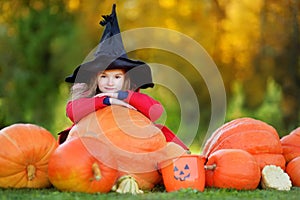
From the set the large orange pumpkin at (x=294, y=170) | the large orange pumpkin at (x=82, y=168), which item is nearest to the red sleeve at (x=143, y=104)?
the large orange pumpkin at (x=82, y=168)

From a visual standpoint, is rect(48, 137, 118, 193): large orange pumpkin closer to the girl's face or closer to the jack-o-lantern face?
the jack-o-lantern face

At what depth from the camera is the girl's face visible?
3.53 metres

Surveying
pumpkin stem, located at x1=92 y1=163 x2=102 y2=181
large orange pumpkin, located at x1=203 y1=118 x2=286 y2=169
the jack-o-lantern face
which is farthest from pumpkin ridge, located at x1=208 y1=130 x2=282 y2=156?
pumpkin stem, located at x1=92 y1=163 x2=102 y2=181

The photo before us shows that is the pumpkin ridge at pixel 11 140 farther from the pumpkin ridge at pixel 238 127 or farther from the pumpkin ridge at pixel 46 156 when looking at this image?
the pumpkin ridge at pixel 238 127

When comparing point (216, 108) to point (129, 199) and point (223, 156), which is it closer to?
point (223, 156)

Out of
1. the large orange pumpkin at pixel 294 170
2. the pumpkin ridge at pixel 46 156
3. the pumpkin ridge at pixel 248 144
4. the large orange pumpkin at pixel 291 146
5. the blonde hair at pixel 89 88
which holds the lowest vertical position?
the large orange pumpkin at pixel 294 170

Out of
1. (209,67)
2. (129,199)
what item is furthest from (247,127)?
(209,67)

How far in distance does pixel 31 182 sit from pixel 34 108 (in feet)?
13.9

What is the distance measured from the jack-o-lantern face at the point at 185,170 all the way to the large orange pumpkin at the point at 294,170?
85cm

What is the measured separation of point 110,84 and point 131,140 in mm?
544

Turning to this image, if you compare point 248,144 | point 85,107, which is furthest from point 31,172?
point 248,144

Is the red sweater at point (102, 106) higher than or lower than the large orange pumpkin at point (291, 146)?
higher

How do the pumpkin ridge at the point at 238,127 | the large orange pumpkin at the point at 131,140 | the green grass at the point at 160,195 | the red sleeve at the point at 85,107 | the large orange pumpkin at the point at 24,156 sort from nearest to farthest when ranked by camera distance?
the green grass at the point at 160,195, the large orange pumpkin at the point at 24,156, the large orange pumpkin at the point at 131,140, the red sleeve at the point at 85,107, the pumpkin ridge at the point at 238,127

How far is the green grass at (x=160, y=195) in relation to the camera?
8.57 feet
